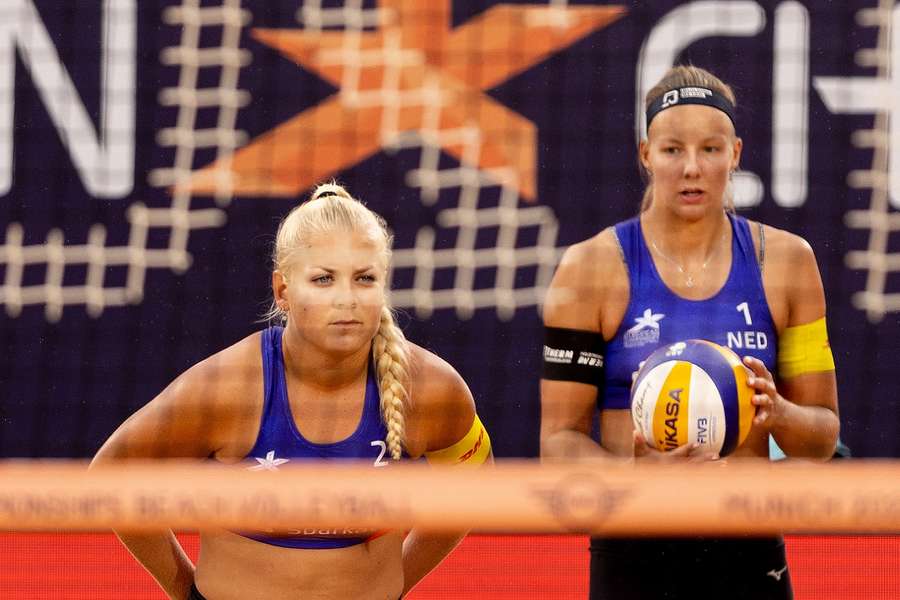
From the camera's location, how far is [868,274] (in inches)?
277

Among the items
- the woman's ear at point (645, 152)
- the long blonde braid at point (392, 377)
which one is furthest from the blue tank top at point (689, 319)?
the long blonde braid at point (392, 377)

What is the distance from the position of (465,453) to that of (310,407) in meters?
0.44

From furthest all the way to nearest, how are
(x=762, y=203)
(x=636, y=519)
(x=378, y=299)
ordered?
(x=762, y=203) → (x=378, y=299) → (x=636, y=519)

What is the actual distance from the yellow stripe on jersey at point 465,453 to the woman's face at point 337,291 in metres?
0.36

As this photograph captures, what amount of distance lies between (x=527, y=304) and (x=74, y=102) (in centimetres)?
Answer: 242

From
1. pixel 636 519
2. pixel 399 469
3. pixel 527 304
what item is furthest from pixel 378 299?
pixel 527 304

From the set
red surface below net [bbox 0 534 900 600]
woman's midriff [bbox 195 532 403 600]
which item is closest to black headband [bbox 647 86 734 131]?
woman's midriff [bbox 195 532 403 600]

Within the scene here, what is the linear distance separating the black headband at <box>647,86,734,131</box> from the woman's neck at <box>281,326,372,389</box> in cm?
89

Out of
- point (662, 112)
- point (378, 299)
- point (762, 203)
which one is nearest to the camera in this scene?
point (378, 299)

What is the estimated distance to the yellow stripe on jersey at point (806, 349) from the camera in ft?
10.9

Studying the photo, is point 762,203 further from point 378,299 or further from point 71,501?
point 71,501

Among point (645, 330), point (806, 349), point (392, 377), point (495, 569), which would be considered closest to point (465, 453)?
point (392, 377)

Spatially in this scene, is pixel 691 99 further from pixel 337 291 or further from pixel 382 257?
pixel 337 291

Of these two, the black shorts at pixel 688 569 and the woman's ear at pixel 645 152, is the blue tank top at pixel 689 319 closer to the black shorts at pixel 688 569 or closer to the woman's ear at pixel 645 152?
the woman's ear at pixel 645 152
